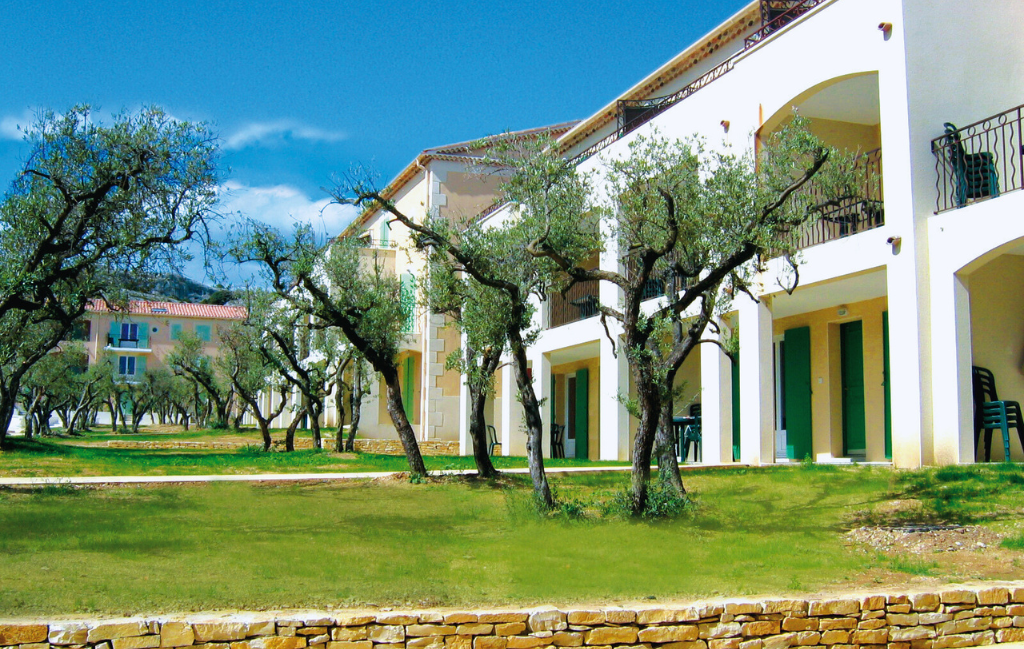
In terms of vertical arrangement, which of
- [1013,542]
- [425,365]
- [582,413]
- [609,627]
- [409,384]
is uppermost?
[425,365]

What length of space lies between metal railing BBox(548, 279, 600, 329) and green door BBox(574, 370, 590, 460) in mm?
1835

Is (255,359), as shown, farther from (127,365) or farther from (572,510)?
(127,365)

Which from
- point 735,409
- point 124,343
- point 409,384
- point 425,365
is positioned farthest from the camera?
point 124,343

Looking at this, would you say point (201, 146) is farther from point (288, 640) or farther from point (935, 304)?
point (935, 304)

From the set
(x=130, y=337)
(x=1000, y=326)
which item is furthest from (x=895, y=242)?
(x=130, y=337)

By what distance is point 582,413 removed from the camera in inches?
936

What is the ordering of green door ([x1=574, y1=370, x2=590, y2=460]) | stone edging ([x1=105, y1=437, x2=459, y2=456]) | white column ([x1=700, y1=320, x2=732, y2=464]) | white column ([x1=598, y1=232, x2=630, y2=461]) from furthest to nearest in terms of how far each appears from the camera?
stone edging ([x1=105, y1=437, x2=459, y2=456]) < green door ([x1=574, y1=370, x2=590, y2=460]) < white column ([x1=598, y1=232, x2=630, y2=461]) < white column ([x1=700, y1=320, x2=732, y2=464])

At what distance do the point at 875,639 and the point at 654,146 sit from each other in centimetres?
597

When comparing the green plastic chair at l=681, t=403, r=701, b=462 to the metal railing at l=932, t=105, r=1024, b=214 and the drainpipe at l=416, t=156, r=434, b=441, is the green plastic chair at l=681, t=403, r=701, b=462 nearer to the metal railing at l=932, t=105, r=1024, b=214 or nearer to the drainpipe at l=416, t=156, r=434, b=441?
the metal railing at l=932, t=105, r=1024, b=214

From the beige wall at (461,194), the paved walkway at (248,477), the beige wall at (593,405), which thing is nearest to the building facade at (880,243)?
the paved walkway at (248,477)

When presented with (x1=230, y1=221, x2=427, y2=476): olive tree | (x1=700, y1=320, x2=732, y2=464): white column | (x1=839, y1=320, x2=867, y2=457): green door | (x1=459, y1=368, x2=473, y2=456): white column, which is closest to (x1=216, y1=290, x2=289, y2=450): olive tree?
(x1=459, y1=368, x2=473, y2=456): white column

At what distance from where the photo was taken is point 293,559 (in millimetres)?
7691

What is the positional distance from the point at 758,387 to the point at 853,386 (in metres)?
2.77

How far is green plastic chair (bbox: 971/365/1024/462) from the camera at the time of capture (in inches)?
470
